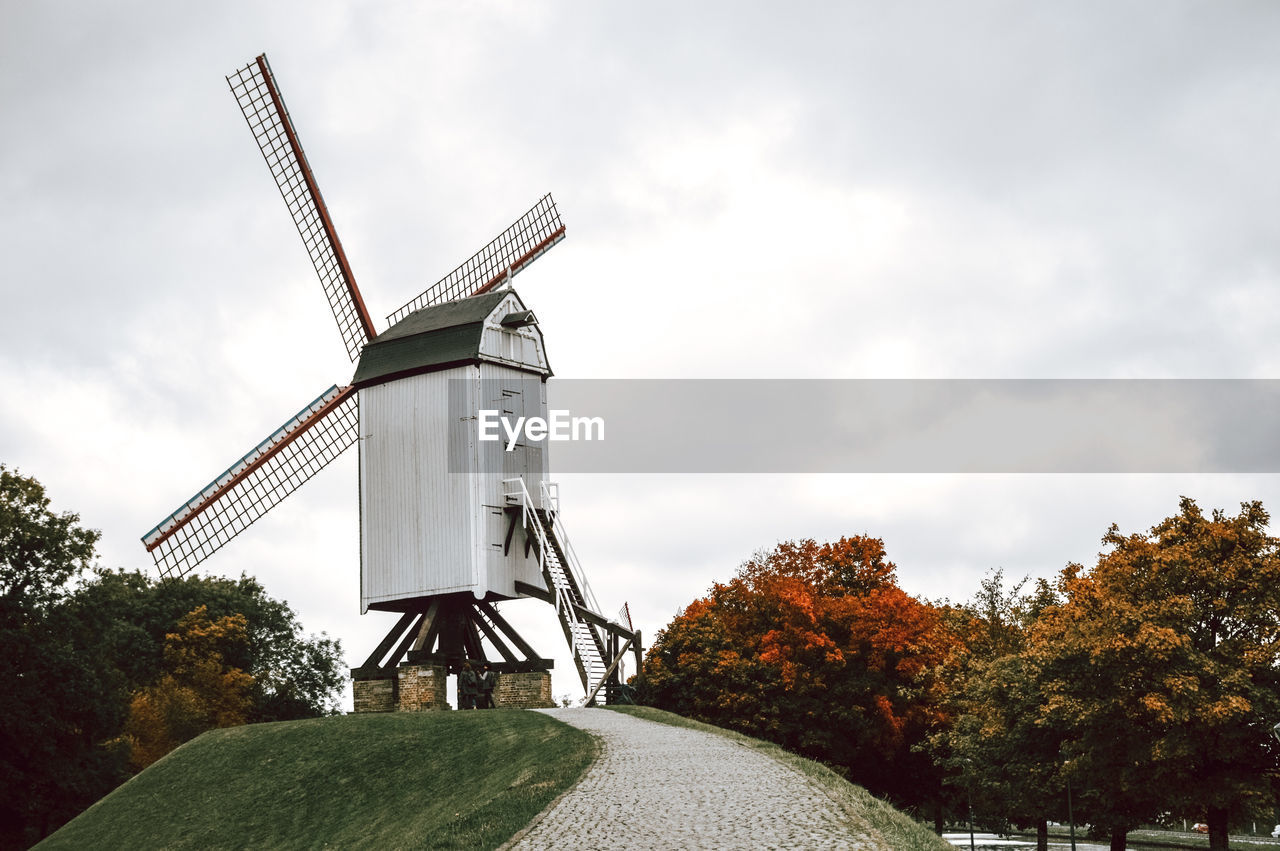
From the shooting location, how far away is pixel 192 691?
5588 cm

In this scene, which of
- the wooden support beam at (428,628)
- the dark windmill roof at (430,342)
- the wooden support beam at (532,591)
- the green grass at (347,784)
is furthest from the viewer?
the wooden support beam at (532,591)

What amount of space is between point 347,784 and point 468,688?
7.09 metres

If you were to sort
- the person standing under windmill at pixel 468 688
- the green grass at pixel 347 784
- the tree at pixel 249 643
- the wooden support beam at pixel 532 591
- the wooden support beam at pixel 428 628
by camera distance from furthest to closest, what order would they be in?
the tree at pixel 249 643, the wooden support beam at pixel 532 591, the wooden support beam at pixel 428 628, the person standing under windmill at pixel 468 688, the green grass at pixel 347 784

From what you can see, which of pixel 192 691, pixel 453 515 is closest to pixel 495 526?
pixel 453 515

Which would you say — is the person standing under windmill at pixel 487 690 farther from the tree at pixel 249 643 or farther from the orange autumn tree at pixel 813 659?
the tree at pixel 249 643

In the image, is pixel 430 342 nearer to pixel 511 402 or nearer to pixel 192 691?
pixel 511 402

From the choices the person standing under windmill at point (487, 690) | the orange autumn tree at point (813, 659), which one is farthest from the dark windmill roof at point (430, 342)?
the orange autumn tree at point (813, 659)

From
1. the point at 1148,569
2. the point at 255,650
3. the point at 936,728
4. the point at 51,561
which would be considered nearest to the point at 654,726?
the point at 1148,569

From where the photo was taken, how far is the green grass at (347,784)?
21922 mm

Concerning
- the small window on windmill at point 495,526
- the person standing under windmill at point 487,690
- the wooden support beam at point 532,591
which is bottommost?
the person standing under windmill at point 487,690

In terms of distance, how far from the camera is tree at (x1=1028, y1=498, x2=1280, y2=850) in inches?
1121

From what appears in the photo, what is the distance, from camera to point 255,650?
6800 cm

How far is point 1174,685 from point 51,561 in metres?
36.6

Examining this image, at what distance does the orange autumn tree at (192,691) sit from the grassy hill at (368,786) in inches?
773
